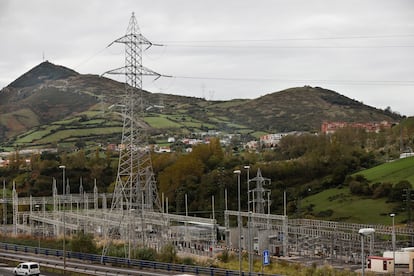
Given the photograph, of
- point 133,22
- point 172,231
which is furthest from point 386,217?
point 133,22

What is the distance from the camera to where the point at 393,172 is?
101 m

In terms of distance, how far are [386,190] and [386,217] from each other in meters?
9.42

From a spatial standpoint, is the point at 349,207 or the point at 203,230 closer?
the point at 203,230

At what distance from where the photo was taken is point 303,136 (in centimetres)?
14812

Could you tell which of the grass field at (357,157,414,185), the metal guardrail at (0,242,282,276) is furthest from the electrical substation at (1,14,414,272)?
the grass field at (357,157,414,185)

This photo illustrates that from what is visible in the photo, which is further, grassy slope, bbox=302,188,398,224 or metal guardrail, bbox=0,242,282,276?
grassy slope, bbox=302,188,398,224

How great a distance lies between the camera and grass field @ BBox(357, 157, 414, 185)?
318 ft

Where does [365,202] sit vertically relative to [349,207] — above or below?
above

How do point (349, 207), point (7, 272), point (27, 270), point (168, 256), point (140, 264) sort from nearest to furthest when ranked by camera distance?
point (27, 270) → point (7, 272) → point (140, 264) → point (168, 256) → point (349, 207)

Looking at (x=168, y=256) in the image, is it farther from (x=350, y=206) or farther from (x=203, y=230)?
(x=350, y=206)

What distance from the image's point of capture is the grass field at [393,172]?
96.9m

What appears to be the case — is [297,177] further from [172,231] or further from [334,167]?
[172,231]

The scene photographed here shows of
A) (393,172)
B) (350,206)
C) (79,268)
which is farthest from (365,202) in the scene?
(79,268)

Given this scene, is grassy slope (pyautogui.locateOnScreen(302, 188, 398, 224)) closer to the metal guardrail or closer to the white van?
the metal guardrail
